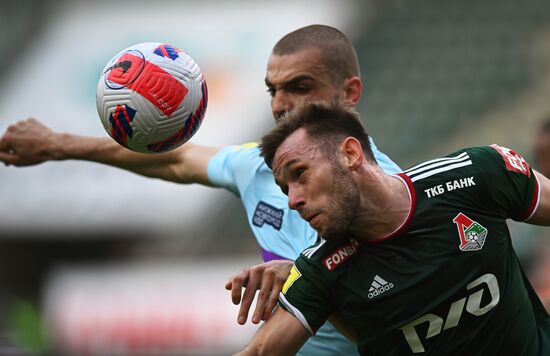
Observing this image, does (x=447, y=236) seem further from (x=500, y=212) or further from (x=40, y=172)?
(x=40, y=172)

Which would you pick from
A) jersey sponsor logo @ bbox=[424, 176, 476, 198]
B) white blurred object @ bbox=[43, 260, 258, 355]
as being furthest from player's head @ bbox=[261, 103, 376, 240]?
white blurred object @ bbox=[43, 260, 258, 355]

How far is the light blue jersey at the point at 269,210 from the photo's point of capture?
198 inches

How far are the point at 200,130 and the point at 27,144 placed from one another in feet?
Answer: 38.1

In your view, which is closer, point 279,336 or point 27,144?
point 279,336

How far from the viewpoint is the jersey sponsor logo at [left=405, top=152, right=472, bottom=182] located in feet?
14.6

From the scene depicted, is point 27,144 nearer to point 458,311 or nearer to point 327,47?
point 327,47

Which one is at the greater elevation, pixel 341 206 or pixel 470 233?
pixel 341 206

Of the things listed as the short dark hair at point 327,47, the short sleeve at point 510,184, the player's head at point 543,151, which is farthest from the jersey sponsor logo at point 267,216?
the player's head at point 543,151

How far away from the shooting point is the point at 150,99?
4.78 m

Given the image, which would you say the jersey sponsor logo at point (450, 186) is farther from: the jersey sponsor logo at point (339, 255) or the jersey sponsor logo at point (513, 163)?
the jersey sponsor logo at point (339, 255)

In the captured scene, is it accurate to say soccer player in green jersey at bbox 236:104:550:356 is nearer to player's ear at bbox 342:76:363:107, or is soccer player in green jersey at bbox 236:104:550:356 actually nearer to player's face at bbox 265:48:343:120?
player's face at bbox 265:48:343:120

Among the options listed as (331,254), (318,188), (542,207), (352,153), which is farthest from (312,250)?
(542,207)

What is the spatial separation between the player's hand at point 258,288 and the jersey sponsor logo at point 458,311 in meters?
0.57

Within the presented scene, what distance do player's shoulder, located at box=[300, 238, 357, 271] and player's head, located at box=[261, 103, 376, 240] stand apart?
0.09 meters
